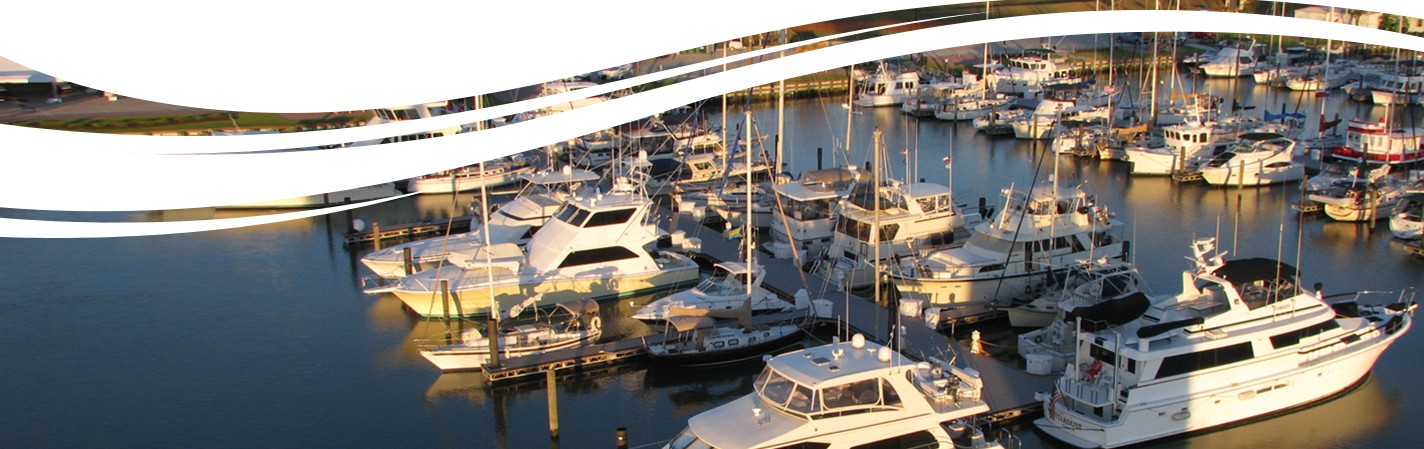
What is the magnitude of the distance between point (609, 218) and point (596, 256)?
82cm

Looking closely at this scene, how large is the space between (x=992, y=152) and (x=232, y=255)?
25154 mm

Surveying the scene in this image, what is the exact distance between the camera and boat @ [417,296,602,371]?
70.9ft

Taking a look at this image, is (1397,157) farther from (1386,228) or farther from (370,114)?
(370,114)

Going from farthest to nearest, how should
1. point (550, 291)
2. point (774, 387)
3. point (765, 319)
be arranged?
point (550, 291)
point (765, 319)
point (774, 387)

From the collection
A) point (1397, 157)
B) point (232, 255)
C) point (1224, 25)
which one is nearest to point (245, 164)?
point (1224, 25)

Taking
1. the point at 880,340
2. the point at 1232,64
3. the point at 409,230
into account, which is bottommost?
the point at 880,340

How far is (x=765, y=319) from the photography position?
74.3 ft

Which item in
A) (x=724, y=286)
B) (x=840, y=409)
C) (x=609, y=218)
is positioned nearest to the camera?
(x=840, y=409)

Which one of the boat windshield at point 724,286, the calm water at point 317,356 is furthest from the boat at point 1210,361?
the boat windshield at point 724,286

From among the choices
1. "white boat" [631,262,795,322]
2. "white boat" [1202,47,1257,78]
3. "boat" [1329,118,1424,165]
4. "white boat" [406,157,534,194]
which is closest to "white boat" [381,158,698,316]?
"white boat" [631,262,795,322]

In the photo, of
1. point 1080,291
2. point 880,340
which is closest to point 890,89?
point 1080,291

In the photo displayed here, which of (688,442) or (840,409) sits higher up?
(840,409)

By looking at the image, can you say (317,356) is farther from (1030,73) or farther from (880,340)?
(1030,73)

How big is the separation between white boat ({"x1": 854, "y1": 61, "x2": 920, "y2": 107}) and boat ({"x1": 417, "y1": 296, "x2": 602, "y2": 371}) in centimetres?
3372
